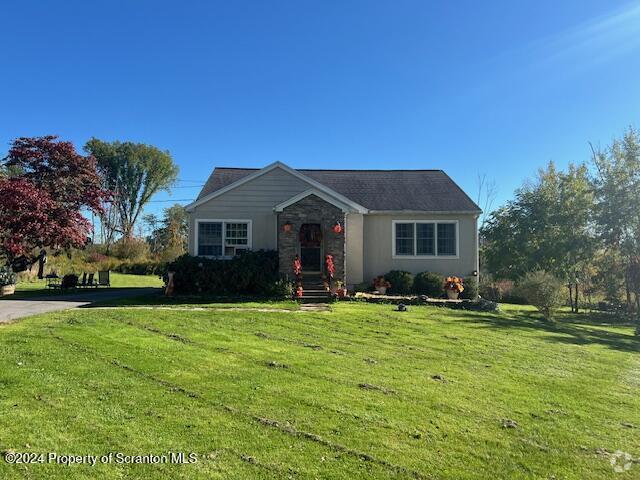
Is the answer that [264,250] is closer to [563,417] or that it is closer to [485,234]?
[563,417]

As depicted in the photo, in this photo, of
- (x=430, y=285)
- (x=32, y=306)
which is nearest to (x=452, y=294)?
(x=430, y=285)

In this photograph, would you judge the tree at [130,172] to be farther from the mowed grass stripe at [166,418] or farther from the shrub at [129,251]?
the mowed grass stripe at [166,418]

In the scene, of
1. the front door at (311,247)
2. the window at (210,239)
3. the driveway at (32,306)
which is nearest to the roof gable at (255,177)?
the window at (210,239)

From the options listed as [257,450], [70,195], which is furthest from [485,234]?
[257,450]

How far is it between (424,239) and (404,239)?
85 cm

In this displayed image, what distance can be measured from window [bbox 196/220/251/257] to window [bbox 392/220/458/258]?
6169mm

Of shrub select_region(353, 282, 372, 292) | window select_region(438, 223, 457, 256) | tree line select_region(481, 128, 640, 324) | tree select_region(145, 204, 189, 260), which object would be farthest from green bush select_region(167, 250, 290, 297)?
tree select_region(145, 204, 189, 260)

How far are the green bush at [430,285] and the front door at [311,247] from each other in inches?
159

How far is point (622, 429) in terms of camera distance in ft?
16.7

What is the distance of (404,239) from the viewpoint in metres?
18.7

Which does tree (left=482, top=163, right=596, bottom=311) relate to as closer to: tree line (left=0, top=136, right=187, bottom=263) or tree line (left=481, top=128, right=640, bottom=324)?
tree line (left=481, top=128, right=640, bottom=324)

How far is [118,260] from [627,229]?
33.2 meters

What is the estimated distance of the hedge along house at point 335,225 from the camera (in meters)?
16.6

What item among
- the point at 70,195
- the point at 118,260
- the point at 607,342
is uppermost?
the point at 70,195
